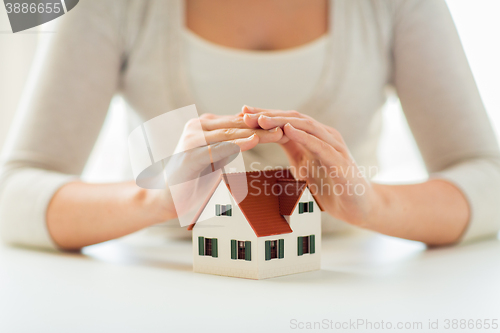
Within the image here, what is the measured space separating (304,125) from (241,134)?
0.27ft

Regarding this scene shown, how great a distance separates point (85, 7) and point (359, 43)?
58cm

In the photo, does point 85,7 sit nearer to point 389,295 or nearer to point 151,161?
point 151,161

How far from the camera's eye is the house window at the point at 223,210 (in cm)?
58

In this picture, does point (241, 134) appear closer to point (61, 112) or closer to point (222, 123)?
point (222, 123)

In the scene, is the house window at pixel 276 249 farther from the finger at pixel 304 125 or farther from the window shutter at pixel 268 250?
the finger at pixel 304 125

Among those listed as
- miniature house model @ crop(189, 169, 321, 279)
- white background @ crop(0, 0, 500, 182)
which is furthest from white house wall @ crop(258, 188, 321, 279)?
white background @ crop(0, 0, 500, 182)

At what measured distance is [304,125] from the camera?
566 millimetres

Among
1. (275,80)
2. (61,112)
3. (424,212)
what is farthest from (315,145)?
(61,112)

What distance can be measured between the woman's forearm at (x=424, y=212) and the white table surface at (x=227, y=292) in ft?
0.11

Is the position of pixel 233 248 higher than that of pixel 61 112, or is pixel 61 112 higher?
pixel 61 112

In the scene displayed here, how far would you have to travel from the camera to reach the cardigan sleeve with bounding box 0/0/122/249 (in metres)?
0.78

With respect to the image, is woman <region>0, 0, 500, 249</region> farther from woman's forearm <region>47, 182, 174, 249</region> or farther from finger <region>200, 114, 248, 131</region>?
finger <region>200, 114, 248, 131</region>

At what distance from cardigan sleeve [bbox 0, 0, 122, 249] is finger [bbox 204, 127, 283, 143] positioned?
36 centimetres

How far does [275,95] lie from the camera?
95 cm
